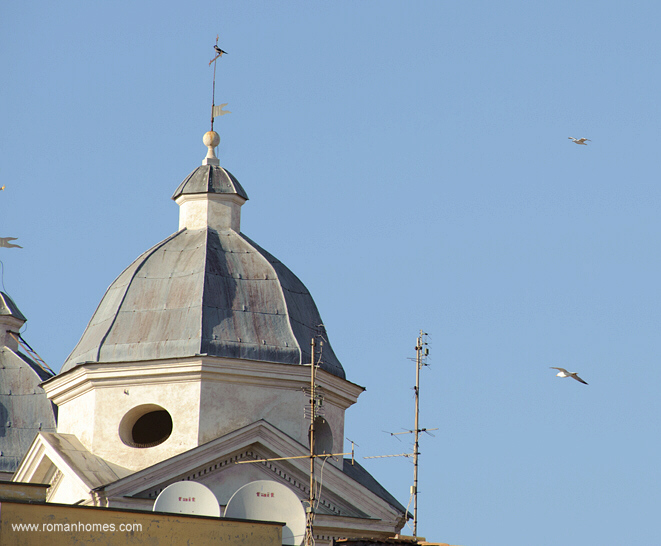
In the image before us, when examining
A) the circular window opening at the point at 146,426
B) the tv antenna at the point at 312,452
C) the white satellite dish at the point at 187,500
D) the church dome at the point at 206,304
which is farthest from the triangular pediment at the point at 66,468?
the white satellite dish at the point at 187,500

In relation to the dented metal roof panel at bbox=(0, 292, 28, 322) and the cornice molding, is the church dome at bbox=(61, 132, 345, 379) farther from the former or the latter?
the dented metal roof panel at bbox=(0, 292, 28, 322)

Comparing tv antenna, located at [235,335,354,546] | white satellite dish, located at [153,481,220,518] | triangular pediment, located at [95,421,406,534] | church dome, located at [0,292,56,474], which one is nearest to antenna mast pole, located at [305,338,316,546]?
tv antenna, located at [235,335,354,546]

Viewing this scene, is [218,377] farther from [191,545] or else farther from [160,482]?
[191,545]

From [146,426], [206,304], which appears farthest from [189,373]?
[146,426]

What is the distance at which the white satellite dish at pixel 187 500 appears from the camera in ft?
116

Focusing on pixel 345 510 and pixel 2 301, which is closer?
pixel 345 510

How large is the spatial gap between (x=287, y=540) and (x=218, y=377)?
756 cm

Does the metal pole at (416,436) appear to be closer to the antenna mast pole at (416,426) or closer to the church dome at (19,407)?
the antenna mast pole at (416,426)

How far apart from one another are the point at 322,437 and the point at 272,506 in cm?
848

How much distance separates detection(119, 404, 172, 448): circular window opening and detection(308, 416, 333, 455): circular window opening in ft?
11.8

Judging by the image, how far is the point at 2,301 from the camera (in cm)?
6019

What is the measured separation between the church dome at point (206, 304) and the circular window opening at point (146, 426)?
1.27 meters

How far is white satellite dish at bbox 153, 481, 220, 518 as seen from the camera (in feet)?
116

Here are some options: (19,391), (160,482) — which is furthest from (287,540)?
(19,391)
